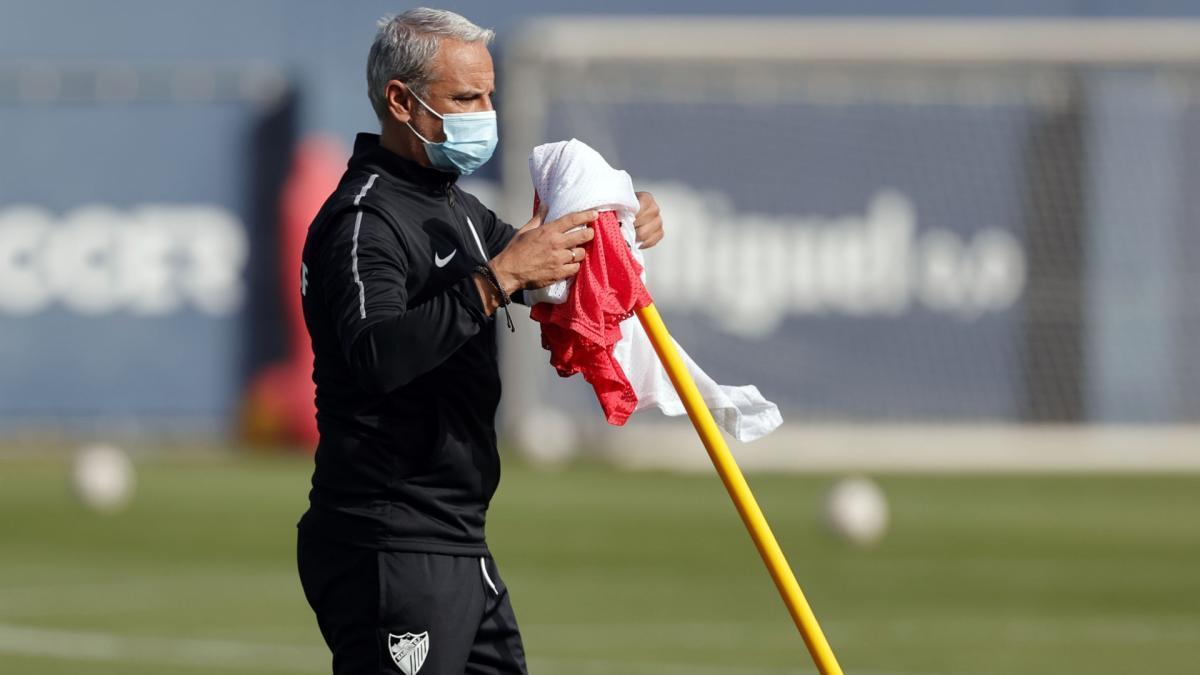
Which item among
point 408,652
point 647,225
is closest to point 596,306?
point 647,225

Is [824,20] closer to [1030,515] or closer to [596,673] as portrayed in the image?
[1030,515]

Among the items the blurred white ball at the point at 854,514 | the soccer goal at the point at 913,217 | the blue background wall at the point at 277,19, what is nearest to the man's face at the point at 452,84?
the blurred white ball at the point at 854,514

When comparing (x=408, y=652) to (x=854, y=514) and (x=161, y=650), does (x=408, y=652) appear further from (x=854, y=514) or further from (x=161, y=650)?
(x=854, y=514)

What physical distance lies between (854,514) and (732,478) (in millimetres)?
10468

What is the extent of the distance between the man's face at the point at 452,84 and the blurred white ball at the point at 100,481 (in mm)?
13110

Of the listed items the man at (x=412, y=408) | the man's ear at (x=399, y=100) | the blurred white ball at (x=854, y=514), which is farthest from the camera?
the blurred white ball at (x=854, y=514)

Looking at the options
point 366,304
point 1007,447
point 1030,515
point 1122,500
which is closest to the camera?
point 366,304

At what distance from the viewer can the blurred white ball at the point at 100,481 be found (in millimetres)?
17906

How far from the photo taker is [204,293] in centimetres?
2523

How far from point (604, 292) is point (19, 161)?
20972mm

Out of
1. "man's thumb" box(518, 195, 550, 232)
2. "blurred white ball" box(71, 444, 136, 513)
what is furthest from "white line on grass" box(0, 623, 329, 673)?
"blurred white ball" box(71, 444, 136, 513)

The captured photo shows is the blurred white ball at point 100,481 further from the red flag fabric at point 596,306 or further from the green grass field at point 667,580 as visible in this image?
the red flag fabric at point 596,306

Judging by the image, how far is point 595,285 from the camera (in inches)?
210

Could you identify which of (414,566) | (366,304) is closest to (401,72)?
(366,304)
